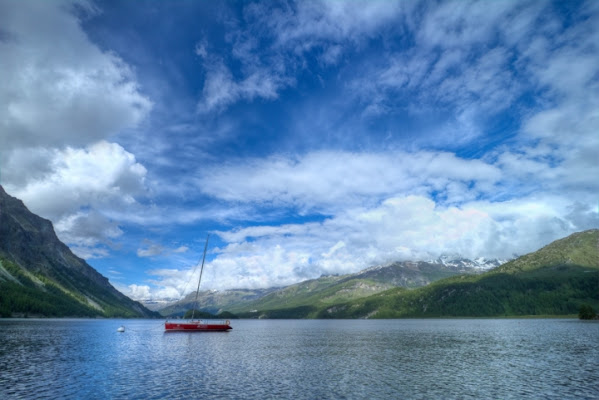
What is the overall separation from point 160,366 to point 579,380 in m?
72.5

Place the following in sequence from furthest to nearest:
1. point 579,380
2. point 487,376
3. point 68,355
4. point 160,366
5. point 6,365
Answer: point 68,355 → point 160,366 → point 6,365 → point 487,376 → point 579,380

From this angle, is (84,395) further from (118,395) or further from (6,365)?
(6,365)

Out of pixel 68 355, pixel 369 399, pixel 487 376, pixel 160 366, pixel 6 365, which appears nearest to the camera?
pixel 369 399

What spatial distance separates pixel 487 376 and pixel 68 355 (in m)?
90.2

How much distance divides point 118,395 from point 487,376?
183 ft

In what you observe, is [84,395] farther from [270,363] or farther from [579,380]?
[579,380]

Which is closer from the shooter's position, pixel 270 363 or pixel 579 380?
pixel 579 380

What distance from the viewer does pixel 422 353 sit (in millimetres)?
88625

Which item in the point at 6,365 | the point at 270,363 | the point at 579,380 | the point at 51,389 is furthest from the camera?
the point at 270,363

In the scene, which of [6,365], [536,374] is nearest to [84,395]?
[6,365]

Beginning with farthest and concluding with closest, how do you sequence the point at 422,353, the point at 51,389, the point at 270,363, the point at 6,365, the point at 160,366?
the point at 422,353 < the point at 270,363 < the point at 160,366 < the point at 6,365 < the point at 51,389

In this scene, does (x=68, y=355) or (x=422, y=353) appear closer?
(x=68, y=355)

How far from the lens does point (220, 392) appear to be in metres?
46.6

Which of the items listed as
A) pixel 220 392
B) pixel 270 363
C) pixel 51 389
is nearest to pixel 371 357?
pixel 270 363
